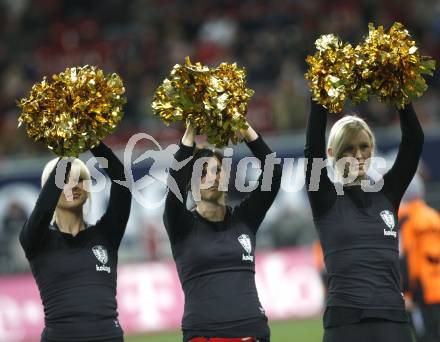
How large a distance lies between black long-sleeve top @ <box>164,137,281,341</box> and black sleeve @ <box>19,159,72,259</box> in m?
0.53

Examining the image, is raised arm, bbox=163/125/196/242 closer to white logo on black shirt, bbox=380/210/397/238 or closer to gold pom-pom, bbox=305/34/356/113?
gold pom-pom, bbox=305/34/356/113

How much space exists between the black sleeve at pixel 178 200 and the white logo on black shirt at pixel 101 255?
0.34m

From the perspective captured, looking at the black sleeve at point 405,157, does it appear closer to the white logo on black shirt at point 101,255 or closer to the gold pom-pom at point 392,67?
the gold pom-pom at point 392,67

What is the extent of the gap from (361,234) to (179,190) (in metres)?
0.89

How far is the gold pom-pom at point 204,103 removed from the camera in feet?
15.5

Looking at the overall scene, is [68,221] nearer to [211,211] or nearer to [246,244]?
[211,211]

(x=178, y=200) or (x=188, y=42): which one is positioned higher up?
(x=188, y=42)

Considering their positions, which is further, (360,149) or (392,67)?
(360,149)

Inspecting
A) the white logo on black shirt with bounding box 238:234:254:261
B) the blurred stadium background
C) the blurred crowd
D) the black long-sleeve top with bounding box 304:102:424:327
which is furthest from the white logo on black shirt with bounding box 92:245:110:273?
the blurred crowd

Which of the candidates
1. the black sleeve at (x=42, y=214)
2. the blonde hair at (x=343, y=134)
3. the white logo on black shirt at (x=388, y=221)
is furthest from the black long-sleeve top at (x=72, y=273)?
the white logo on black shirt at (x=388, y=221)

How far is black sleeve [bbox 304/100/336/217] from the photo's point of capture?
4855 mm

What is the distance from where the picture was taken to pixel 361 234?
4.86 meters

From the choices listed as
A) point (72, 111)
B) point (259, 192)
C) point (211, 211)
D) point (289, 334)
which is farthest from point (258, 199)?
point (289, 334)

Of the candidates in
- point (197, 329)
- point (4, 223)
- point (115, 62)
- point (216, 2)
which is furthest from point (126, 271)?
point (197, 329)
